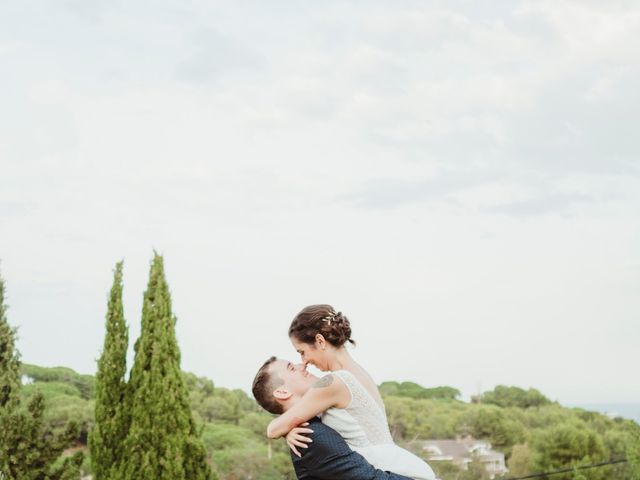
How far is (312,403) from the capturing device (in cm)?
285

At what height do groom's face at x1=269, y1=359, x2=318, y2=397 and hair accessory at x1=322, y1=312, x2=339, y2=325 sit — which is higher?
hair accessory at x1=322, y1=312, x2=339, y2=325

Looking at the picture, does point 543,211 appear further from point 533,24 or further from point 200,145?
point 200,145

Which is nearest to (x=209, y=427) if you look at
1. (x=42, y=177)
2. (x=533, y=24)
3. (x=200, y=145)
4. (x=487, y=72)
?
(x=42, y=177)

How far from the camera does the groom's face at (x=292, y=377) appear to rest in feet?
9.89

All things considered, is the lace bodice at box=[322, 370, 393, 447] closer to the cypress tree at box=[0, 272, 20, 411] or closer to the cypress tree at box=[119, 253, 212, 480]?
the cypress tree at box=[119, 253, 212, 480]

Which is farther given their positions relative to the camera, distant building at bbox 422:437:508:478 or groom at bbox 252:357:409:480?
distant building at bbox 422:437:508:478

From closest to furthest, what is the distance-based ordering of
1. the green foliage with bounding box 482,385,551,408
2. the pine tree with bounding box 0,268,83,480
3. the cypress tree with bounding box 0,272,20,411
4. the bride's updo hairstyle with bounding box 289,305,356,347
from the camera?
1. the bride's updo hairstyle with bounding box 289,305,356,347
2. the pine tree with bounding box 0,268,83,480
3. the cypress tree with bounding box 0,272,20,411
4. the green foliage with bounding box 482,385,551,408

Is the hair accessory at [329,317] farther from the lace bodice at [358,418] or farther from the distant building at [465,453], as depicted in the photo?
the distant building at [465,453]

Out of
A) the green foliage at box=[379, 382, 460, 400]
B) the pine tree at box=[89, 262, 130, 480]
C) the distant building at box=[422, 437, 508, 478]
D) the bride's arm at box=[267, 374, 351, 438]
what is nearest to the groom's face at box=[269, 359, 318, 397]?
the bride's arm at box=[267, 374, 351, 438]

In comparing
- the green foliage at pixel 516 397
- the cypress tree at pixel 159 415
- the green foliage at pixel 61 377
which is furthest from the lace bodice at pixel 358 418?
the green foliage at pixel 516 397

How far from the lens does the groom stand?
Result: 2.79 m

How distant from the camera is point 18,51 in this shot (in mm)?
13180

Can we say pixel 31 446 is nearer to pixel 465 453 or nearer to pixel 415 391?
pixel 465 453

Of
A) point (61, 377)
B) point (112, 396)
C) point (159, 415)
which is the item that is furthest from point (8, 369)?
point (61, 377)
